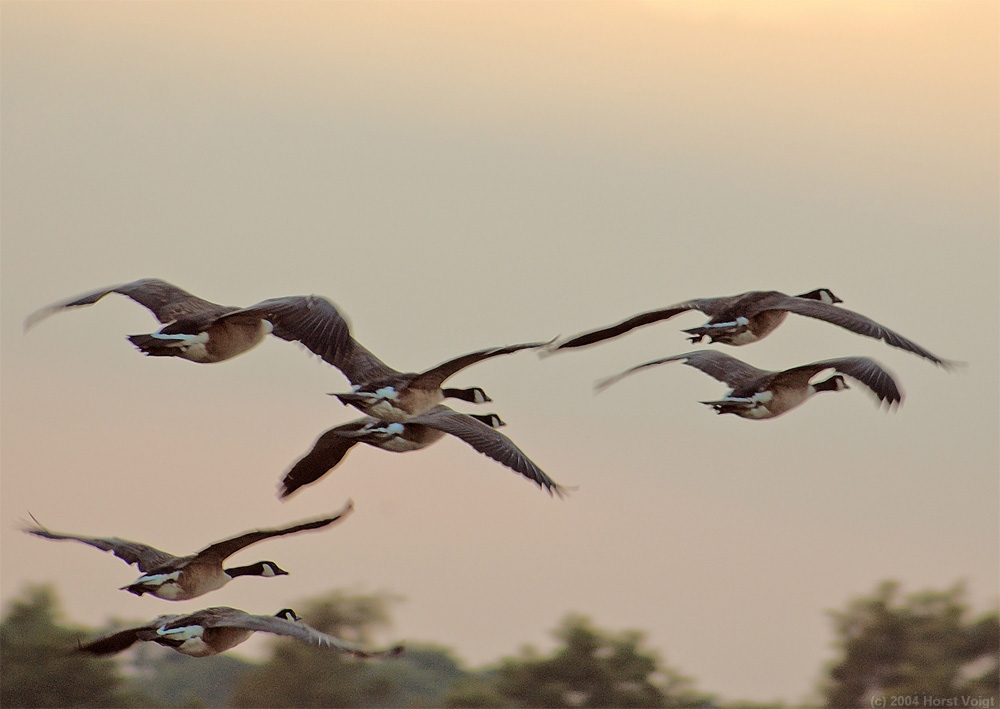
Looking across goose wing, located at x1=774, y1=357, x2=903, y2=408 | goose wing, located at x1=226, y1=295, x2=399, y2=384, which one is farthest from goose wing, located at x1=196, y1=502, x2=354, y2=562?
goose wing, located at x1=774, y1=357, x2=903, y2=408

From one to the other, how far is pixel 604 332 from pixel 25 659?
65.8 feet

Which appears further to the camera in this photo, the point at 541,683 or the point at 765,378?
the point at 541,683

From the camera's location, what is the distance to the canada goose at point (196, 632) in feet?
34.1

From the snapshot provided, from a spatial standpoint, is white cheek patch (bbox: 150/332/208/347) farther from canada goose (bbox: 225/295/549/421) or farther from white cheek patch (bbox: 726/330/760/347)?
white cheek patch (bbox: 726/330/760/347)

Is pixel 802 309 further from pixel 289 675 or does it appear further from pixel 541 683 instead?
pixel 289 675

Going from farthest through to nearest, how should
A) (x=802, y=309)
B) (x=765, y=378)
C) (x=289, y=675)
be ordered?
(x=289, y=675) → (x=765, y=378) → (x=802, y=309)

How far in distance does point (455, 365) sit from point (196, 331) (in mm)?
2288

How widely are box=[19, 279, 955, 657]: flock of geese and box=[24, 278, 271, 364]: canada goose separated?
1cm

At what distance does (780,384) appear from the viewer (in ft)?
42.7

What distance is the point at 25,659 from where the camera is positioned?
28.0 m

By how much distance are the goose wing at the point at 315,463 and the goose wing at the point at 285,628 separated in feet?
9.38

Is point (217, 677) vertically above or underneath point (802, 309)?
above

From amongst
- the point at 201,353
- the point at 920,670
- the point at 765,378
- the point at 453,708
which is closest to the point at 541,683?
the point at 453,708

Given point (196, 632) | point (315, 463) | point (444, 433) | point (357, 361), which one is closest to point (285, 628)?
point (196, 632)
